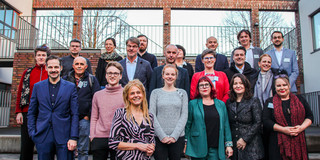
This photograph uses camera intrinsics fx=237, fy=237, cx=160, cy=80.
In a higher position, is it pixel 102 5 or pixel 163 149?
pixel 102 5

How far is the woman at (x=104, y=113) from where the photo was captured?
2.85 metres

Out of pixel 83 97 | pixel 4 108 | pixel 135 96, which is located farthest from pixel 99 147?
pixel 4 108

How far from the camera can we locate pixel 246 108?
10.4ft

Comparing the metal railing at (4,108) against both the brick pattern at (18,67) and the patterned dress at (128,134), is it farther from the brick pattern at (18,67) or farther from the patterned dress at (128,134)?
the patterned dress at (128,134)

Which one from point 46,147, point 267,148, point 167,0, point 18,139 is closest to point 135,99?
point 46,147

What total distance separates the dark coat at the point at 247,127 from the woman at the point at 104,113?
4.97ft

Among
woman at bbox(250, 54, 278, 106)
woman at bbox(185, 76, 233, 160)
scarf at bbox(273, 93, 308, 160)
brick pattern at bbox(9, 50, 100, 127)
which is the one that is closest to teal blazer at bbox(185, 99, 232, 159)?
woman at bbox(185, 76, 233, 160)

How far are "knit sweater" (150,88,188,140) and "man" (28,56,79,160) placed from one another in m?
0.99

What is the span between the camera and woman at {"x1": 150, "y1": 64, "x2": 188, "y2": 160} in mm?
2863

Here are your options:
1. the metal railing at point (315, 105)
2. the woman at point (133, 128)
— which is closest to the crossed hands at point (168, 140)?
the woman at point (133, 128)

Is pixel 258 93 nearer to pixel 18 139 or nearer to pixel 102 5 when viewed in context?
pixel 18 139

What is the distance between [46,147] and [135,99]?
3.86 feet

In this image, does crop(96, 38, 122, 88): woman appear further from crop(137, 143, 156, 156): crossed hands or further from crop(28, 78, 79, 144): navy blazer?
crop(137, 143, 156, 156): crossed hands

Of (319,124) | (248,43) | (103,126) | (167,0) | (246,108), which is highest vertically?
(167,0)
